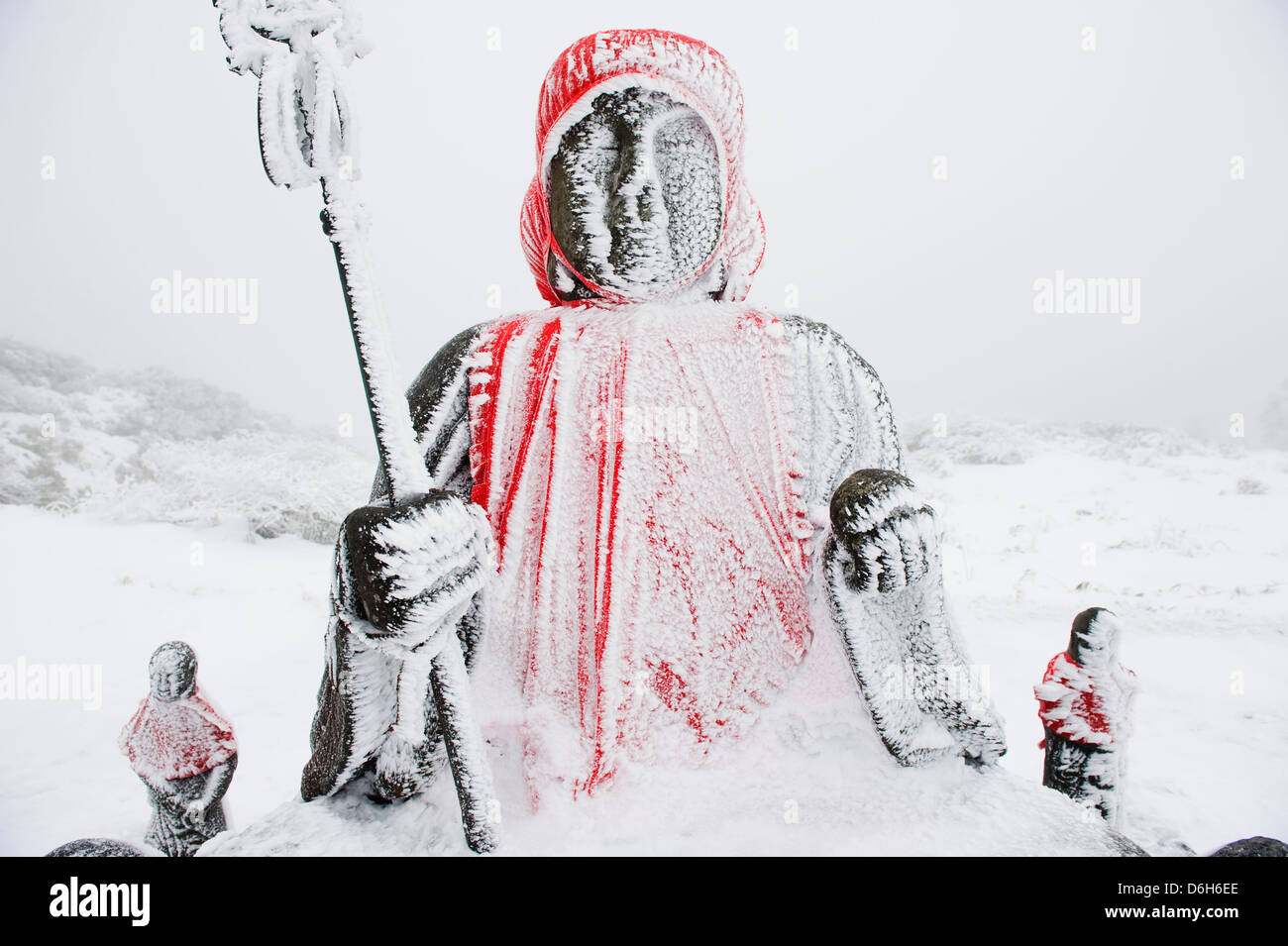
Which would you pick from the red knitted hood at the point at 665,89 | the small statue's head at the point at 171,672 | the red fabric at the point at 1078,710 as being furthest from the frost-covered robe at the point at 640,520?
the small statue's head at the point at 171,672

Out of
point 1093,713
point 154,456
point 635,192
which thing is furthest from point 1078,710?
point 154,456

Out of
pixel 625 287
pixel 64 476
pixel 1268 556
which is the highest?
pixel 625 287

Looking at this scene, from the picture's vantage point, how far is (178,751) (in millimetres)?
1543

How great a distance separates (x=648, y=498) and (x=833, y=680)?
36 centimetres

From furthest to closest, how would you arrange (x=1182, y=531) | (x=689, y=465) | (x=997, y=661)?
(x=1182, y=531) → (x=997, y=661) → (x=689, y=465)

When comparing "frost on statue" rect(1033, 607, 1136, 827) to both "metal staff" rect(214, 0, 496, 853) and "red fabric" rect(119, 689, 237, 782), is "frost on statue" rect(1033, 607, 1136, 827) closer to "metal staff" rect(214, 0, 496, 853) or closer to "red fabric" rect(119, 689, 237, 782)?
"metal staff" rect(214, 0, 496, 853)

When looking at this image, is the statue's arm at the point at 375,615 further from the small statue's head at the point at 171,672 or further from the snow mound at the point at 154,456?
the snow mound at the point at 154,456

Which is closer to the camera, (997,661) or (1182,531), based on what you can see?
(997,661)

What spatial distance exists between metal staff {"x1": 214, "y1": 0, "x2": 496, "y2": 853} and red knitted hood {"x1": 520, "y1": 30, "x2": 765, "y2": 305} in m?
0.28

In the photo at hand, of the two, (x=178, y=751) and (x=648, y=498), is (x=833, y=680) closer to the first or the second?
(x=648, y=498)

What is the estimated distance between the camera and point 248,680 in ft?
10.2
